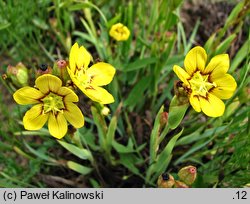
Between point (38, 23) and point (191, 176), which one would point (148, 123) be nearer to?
point (191, 176)

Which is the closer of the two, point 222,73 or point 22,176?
point 222,73

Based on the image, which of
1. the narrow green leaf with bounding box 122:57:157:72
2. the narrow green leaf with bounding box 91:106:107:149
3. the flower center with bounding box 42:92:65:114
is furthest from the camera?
the narrow green leaf with bounding box 122:57:157:72

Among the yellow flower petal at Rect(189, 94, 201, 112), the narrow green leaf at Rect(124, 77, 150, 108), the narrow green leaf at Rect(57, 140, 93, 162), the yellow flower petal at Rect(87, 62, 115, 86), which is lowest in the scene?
the yellow flower petal at Rect(189, 94, 201, 112)

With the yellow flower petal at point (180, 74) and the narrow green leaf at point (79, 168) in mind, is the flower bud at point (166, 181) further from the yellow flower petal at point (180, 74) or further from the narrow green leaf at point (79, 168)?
the narrow green leaf at point (79, 168)

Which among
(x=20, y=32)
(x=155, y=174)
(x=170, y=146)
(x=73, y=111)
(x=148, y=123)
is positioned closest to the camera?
(x=73, y=111)

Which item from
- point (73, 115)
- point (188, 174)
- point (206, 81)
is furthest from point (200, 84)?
point (73, 115)

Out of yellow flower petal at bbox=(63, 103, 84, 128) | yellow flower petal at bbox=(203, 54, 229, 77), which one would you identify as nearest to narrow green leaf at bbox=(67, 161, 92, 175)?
yellow flower petal at bbox=(63, 103, 84, 128)

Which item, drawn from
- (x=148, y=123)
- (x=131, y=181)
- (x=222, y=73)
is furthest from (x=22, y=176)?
(x=222, y=73)

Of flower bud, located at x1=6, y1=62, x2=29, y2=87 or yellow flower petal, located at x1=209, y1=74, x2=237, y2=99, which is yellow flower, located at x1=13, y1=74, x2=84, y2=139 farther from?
yellow flower petal, located at x1=209, y1=74, x2=237, y2=99
